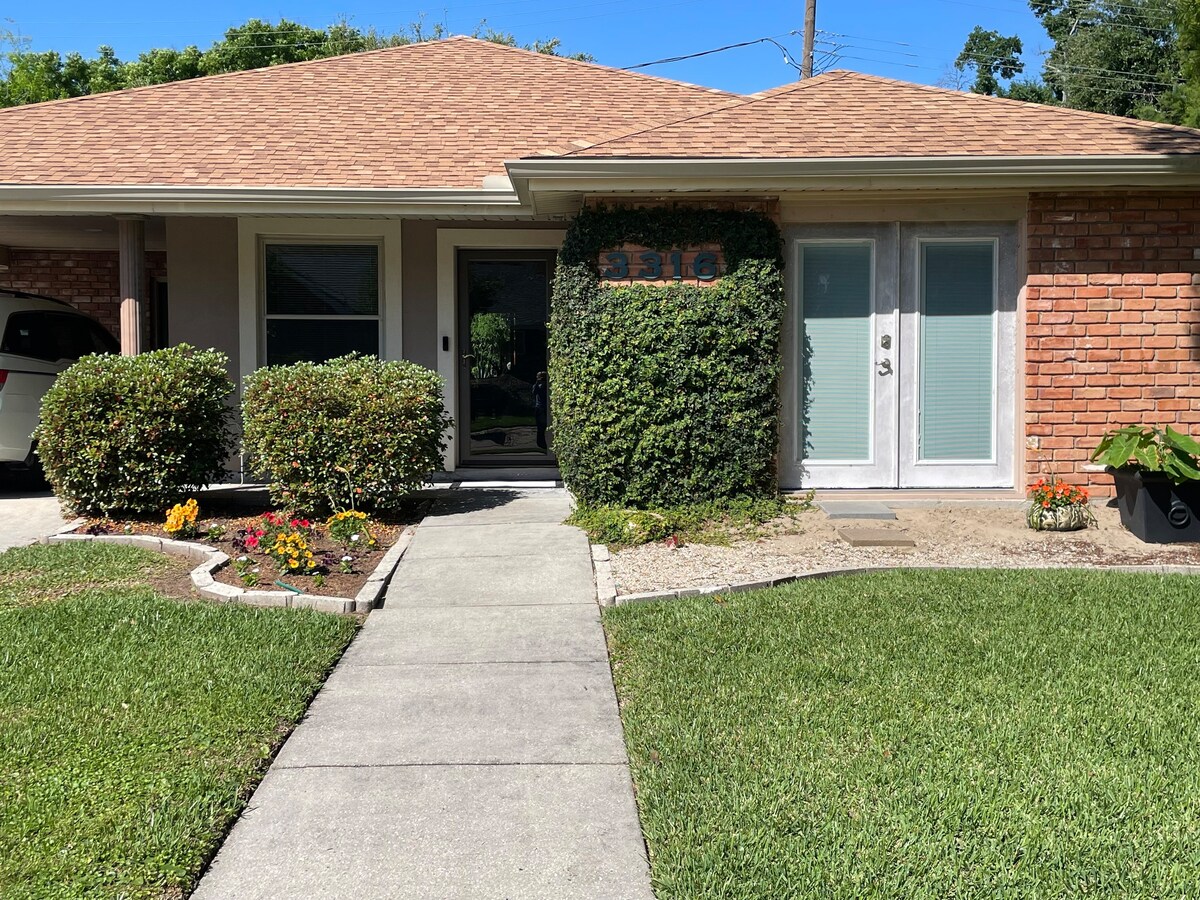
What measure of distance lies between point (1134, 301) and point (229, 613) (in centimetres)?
766

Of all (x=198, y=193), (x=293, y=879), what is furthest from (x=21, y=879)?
(x=198, y=193)

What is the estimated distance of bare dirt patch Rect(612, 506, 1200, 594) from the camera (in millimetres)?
7156

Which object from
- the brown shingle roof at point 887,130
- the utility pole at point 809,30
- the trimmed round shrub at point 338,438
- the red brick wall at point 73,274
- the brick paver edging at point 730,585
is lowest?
the brick paver edging at point 730,585

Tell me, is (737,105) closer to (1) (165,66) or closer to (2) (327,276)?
(2) (327,276)

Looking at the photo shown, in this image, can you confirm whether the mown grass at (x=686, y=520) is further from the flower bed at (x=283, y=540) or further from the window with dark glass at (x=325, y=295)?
the window with dark glass at (x=325, y=295)

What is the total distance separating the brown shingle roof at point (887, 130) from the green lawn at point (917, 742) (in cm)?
401

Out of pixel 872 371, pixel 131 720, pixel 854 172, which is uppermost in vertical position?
pixel 854 172

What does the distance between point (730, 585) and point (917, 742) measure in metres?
2.64

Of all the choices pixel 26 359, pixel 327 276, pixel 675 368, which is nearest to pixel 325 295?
pixel 327 276

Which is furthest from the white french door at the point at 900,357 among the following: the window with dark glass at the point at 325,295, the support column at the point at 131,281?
the support column at the point at 131,281

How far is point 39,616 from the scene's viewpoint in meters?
6.05

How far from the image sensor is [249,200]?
9797 mm

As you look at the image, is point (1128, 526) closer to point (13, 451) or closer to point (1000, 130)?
point (1000, 130)

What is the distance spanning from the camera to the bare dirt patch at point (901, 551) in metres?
7.16
